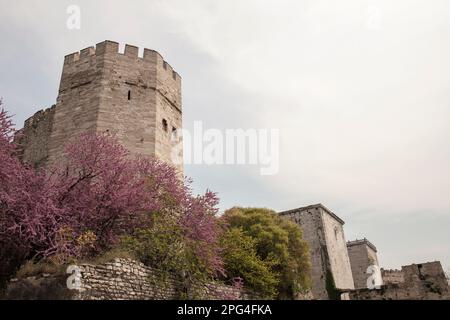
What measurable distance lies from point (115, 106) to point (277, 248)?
30.6 ft

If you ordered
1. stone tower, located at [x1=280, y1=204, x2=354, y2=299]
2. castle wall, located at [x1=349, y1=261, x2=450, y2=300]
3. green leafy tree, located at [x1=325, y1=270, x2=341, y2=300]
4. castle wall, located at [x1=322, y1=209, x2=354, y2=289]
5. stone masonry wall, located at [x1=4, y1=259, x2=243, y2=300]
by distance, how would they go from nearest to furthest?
stone masonry wall, located at [x1=4, y1=259, x2=243, y2=300] → castle wall, located at [x1=349, y1=261, x2=450, y2=300] → green leafy tree, located at [x1=325, y1=270, x2=341, y2=300] → stone tower, located at [x1=280, y1=204, x2=354, y2=299] → castle wall, located at [x1=322, y1=209, x2=354, y2=289]

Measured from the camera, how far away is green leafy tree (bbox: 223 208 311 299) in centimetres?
1636

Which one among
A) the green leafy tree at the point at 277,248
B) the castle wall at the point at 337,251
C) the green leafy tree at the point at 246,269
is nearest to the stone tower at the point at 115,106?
the green leafy tree at the point at 246,269

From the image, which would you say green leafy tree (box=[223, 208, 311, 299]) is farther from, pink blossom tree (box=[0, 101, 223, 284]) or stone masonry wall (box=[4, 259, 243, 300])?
stone masonry wall (box=[4, 259, 243, 300])

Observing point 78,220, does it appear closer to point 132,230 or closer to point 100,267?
point 132,230

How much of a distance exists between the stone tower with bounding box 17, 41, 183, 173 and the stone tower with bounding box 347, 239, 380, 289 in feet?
81.3

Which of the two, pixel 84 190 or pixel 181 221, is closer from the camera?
pixel 84 190

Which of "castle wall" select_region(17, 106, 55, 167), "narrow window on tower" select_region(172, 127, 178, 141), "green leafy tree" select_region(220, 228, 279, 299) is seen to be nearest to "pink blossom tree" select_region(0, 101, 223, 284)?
"green leafy tree" select_region(220, 228, 279, 299)

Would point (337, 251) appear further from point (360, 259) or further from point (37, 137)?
point (37, 137)
